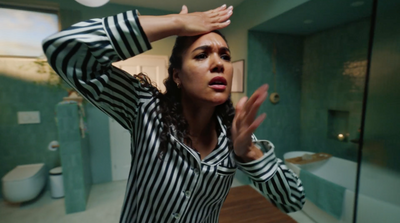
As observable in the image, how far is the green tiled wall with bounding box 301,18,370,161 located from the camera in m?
1.98

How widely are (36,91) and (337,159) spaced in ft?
11.7

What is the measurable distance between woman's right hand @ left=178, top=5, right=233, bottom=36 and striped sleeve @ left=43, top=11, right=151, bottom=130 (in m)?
0.12

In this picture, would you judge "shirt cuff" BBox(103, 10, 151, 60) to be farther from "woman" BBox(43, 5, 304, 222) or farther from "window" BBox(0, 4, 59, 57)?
"window" BBox(0, 4, 59, 57)

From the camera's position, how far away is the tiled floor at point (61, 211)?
1855mm

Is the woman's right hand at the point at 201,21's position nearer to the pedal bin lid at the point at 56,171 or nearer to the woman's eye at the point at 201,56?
the woman's eye at the point at 201,56

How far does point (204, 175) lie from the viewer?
1.75ft

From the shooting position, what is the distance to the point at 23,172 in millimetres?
2041

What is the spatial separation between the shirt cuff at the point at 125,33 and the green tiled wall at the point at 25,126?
2338mm

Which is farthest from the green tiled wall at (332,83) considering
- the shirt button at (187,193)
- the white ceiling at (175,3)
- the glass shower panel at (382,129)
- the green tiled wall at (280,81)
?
the shirt button at (187,193)

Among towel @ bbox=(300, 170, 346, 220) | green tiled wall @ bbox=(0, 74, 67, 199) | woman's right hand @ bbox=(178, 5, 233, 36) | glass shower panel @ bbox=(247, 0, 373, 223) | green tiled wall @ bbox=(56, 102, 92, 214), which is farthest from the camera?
green tiled wall @ bbox=(0, 74, 67, 199)

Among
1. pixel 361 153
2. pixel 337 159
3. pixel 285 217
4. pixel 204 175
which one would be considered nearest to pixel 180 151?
pixel 204 175

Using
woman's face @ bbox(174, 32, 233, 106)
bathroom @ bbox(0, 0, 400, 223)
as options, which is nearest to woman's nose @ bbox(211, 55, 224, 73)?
woman's face @ bbox(174, 32, 233, 106)

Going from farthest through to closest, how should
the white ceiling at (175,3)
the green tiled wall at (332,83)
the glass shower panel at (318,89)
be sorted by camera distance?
the white ceiling at (175,3) < the green tiled wall at (332,83) < the glass shower panel at (318,89)

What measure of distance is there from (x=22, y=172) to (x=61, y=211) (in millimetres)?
615
